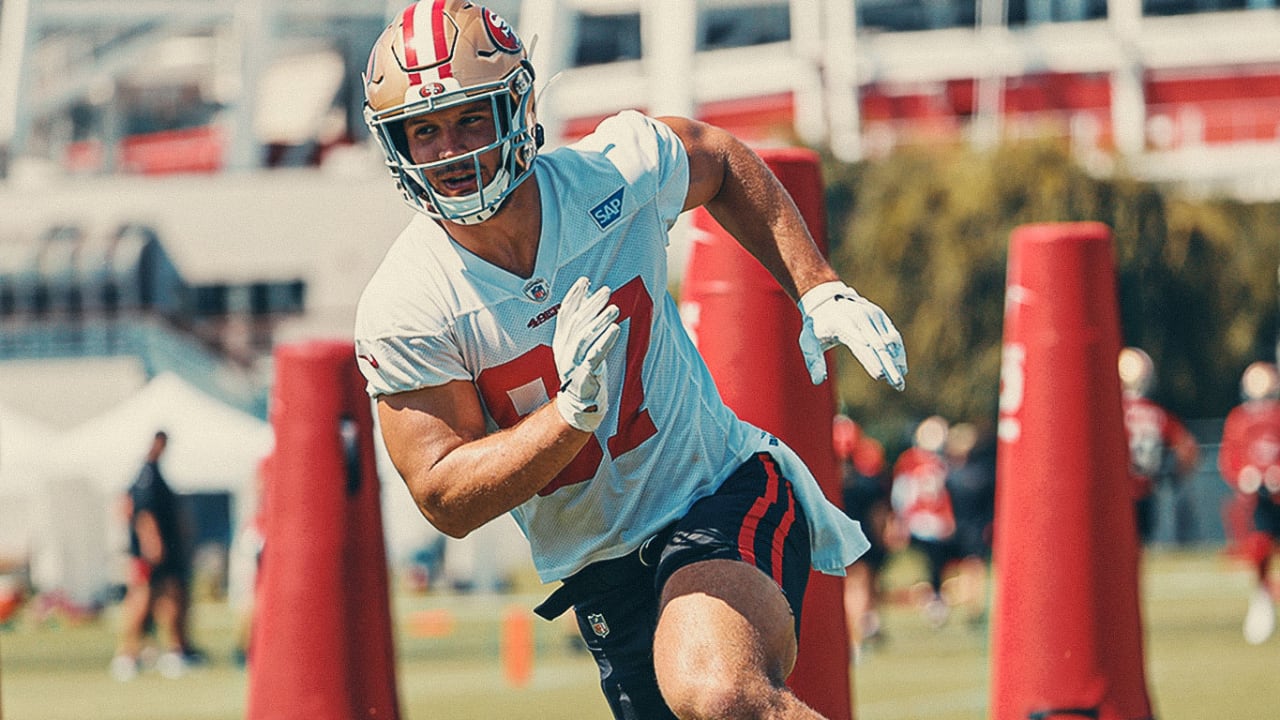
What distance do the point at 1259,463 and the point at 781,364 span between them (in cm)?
875

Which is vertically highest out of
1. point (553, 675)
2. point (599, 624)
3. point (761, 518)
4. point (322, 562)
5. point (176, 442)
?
point (761, 518)

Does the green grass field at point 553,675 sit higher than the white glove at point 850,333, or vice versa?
the white glove at point 850,333

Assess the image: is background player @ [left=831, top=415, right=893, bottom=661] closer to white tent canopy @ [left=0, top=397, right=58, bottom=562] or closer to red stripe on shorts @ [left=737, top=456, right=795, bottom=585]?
red stripe on shorts @ [left=737, top=456, right=795, bottom=585]

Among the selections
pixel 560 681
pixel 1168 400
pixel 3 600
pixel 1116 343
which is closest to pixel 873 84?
pixel 1168 400

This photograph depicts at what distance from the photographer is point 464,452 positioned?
167 inches

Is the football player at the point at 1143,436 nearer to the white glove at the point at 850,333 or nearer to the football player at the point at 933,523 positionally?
the football player at the point at 933,523

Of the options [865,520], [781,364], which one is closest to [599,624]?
[781,364]

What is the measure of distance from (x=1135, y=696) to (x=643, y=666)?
8.25ft

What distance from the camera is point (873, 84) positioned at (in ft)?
159

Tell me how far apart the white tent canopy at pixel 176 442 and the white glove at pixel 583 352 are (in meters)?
18.4

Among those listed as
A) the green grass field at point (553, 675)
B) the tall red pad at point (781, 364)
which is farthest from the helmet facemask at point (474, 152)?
the green grass field at point (553, 675)

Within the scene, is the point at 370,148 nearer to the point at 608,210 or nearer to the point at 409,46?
the point at 608,210

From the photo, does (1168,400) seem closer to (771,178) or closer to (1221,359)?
(1221,359)

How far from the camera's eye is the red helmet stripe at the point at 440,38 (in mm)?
4301
